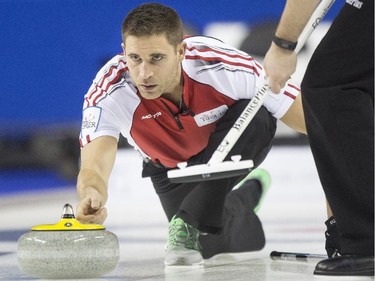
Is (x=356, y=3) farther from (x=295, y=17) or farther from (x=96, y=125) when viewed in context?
(x=96, y=125)

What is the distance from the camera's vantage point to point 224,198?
3.24m

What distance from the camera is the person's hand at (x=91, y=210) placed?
2703mm

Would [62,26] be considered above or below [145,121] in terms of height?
above

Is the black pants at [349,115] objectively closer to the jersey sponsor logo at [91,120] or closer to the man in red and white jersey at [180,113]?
the man in red and white jersey at [180,113]

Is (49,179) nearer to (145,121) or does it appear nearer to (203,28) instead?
(203,28)

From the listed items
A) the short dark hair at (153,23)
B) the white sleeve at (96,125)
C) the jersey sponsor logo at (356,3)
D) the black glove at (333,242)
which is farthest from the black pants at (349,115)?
the white sleeve at (96,125)

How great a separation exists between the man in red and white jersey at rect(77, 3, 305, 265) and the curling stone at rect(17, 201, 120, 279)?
39 cm

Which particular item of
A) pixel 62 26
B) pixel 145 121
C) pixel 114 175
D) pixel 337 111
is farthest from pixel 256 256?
pixel 62 26

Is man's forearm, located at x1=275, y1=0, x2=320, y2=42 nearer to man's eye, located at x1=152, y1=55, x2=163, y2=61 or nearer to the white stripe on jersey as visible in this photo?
man's eye, located at x1=152, y1=55, x2=163, y2=61

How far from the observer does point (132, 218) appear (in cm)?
510

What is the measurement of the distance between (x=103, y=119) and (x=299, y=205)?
2339mm

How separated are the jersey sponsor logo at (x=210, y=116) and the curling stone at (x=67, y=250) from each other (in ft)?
3.12

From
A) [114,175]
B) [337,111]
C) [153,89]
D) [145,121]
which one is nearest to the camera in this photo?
[337,111]

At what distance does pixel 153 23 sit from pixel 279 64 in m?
0.91
